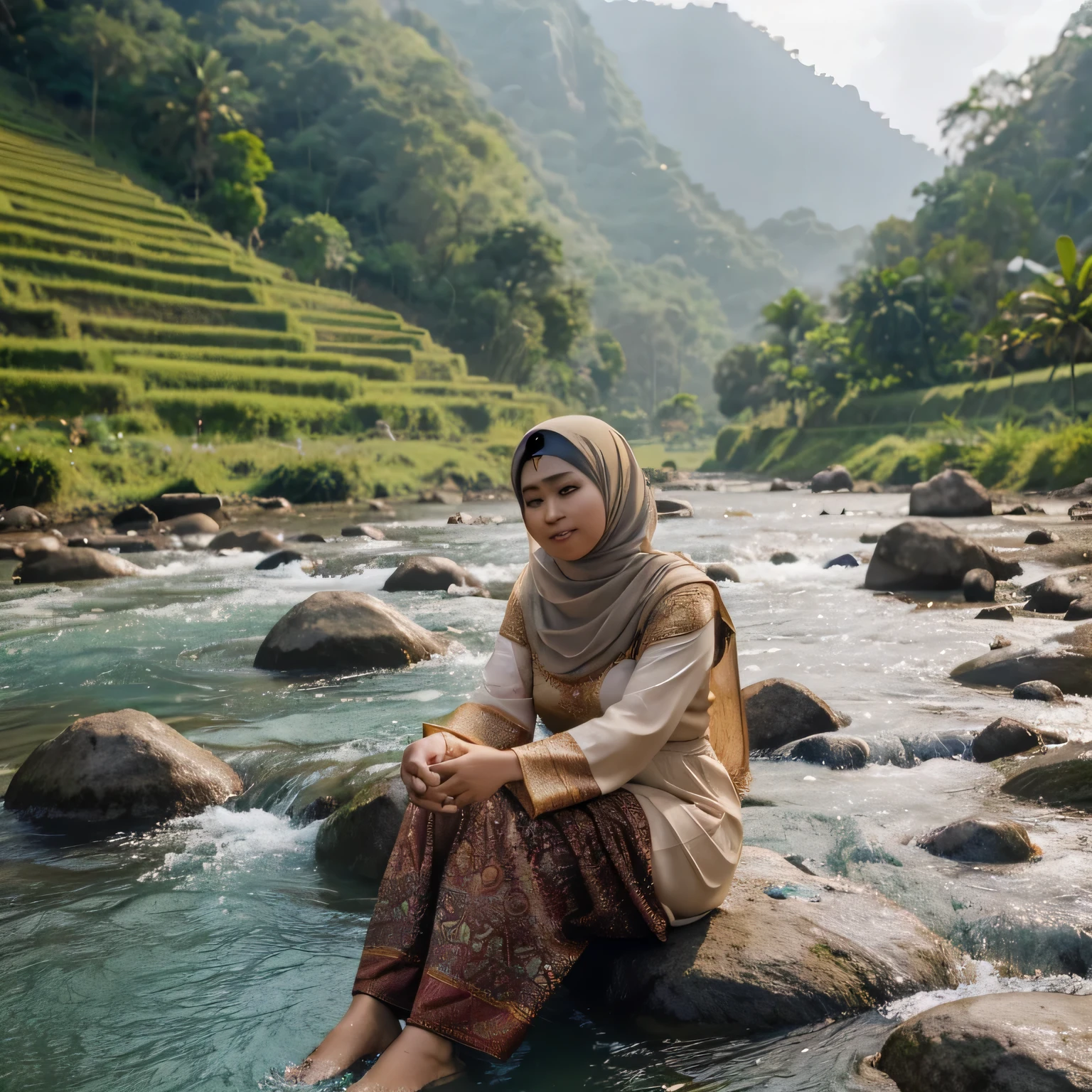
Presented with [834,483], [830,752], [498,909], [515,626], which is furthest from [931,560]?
[834,483]

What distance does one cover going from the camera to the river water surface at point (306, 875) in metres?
2.47

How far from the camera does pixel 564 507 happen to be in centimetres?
249

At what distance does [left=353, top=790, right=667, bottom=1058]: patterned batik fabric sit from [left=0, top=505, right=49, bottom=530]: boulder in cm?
1817

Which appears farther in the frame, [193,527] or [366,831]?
[193,527]

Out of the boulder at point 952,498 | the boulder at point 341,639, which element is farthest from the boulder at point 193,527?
the boulder at point 952,498

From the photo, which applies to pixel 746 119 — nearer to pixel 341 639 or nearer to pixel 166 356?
pixel 166 356

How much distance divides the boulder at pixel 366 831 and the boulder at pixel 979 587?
700 centimetres

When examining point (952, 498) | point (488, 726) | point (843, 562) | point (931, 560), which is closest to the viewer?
point (488, 726)

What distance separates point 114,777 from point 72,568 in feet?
28.2

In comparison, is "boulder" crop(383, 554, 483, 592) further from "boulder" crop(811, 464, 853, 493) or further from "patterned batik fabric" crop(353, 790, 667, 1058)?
"boulder" crop(811, 464, 853, 493)

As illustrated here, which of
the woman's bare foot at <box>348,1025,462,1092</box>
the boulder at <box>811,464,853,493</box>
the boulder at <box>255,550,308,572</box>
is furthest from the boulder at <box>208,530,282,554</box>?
the boulder at <box>811,464,853,493</box>

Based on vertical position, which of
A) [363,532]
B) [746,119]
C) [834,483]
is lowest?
[363,532]

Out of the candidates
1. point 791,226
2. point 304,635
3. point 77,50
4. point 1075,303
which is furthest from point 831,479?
point 791,226

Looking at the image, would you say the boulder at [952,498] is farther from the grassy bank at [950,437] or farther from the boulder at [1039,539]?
the grassy bank at [950,437]
